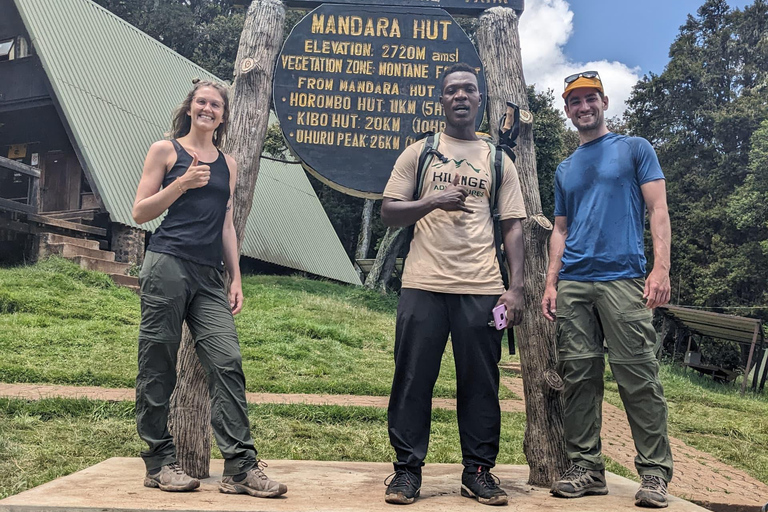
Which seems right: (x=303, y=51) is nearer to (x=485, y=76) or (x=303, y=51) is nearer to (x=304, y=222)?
(x=485, y=76)

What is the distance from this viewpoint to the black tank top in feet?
11.2

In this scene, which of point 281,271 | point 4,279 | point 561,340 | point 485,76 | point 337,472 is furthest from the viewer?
point 281,271

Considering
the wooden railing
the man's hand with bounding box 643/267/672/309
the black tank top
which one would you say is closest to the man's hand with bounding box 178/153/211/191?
the black tank top

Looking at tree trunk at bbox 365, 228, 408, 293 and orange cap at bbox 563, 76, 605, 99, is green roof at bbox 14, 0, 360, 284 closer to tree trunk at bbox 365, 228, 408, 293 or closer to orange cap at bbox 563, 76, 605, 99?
tree trunk at bbox 365, 228, 408, 293

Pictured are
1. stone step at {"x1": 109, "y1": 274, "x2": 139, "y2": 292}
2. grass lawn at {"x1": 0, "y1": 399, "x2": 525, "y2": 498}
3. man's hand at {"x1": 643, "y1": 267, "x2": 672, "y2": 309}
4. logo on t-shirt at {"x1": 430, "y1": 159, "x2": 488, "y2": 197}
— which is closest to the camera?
man's hand at {"x1": 643, "y1": 267, "x2": 672, "y2": 309}

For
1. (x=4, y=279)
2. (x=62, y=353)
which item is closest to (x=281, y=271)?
(x=4, y=279)

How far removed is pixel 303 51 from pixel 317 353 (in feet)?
24.4

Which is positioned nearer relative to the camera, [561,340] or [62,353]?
[561,340]

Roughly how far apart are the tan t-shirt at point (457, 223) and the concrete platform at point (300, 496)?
39.0 inches

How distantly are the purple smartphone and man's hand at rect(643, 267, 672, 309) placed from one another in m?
0.71

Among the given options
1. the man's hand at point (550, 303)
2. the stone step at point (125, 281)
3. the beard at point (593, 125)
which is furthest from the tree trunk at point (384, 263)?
A: the beard at point (593, 125)

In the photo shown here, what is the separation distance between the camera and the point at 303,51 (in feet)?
15.0

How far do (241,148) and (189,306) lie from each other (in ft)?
3.85

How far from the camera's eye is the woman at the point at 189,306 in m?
3.35
